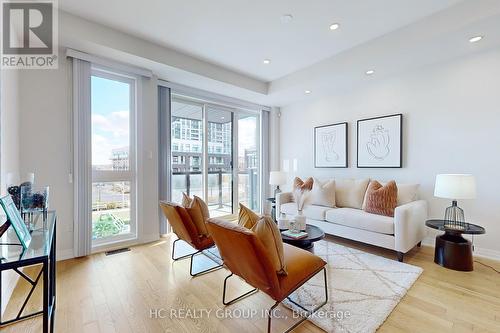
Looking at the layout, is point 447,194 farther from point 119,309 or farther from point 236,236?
point 119,309

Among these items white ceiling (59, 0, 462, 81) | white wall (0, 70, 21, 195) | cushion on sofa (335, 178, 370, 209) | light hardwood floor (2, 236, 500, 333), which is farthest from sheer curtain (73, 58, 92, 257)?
cushion on sofa (335, 178, 370, 209)

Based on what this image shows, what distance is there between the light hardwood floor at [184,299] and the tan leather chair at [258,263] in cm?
39

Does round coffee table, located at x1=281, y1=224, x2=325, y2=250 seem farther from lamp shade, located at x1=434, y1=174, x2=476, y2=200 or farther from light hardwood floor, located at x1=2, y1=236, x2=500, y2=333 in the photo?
lamp shade, located at x1=434, y1=174, x2=476, y2=200

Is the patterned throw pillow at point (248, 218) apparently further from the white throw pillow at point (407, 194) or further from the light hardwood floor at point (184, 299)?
the white throw pillow at point (407, 194)

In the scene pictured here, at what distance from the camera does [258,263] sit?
4.75 ft

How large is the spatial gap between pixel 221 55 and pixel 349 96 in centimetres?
249

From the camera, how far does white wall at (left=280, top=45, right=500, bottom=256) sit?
9.37 ft

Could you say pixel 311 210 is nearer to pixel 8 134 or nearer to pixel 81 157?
pixel 81 157

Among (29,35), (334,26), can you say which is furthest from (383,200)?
(29,35)

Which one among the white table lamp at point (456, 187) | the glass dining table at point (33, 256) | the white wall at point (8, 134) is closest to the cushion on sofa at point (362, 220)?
the white table lamp at point (456, 187)

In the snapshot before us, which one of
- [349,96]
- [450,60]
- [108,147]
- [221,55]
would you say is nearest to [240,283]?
[108,147]

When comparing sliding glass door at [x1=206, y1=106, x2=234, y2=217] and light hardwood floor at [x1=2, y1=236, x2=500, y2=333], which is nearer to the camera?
light hardwood floor at [x1=2, y1=236, x2=500, y2=333]

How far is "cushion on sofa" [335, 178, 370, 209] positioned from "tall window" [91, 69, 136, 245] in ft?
11.3

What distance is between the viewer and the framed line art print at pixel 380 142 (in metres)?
3.60
